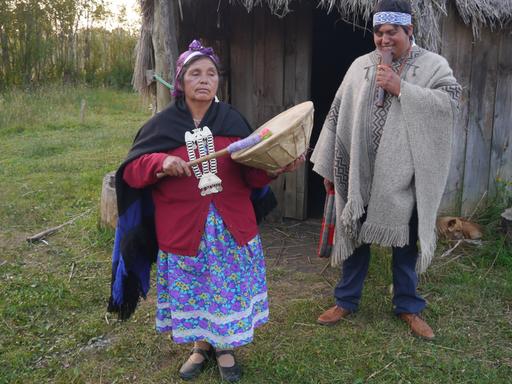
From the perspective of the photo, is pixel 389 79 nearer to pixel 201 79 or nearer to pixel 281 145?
pixel 281 145

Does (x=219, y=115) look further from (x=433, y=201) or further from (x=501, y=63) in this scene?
(x=501, y=63)

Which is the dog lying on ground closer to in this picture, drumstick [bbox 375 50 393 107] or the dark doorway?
drumstick [bbox 375 50 393 107]

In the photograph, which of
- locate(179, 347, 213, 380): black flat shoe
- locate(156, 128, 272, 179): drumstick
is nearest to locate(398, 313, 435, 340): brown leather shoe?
locate(179, 347, 213, 380): black flat shoe

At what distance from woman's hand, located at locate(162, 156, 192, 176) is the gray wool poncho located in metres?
1.10

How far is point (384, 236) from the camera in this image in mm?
3062

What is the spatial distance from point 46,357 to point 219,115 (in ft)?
5.88

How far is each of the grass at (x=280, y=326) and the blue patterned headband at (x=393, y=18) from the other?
1805 mm

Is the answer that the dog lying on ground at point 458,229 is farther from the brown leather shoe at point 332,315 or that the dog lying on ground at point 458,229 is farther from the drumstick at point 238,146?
the drumstick at point 238,146

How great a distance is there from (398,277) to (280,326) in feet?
2.62

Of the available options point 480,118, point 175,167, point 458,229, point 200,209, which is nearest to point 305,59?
point 480,118

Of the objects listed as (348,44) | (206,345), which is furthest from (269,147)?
(348,44)

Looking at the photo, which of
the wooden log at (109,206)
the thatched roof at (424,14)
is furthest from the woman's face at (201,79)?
the wooden log at (109,206)

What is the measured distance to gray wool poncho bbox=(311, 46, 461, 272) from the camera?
2951mm

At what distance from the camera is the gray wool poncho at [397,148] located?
2951 millimetres
